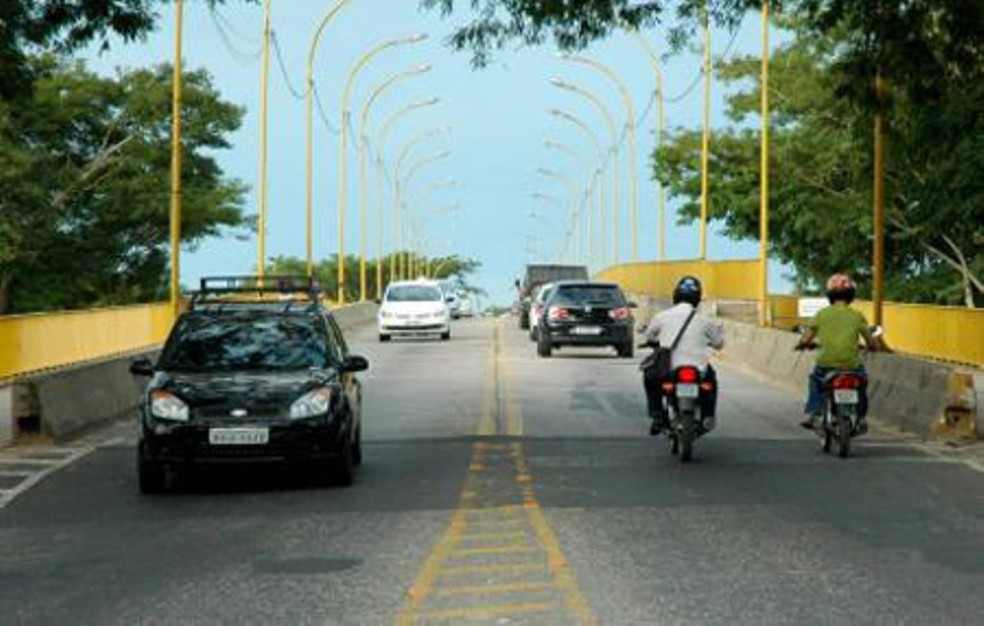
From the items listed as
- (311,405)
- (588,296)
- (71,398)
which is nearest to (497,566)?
(311,405)

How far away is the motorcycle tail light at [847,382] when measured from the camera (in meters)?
15.2

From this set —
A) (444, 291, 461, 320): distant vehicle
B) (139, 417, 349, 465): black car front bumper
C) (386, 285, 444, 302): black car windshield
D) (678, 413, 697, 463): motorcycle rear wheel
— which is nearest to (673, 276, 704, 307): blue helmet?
(678, 413, 697, 463): motorcycle rear wheel

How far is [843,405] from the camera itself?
1530cm

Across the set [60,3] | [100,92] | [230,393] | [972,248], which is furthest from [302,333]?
[100,92]

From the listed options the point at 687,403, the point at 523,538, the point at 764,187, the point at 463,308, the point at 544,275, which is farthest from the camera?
the point at 463,308

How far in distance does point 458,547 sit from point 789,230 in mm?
50205

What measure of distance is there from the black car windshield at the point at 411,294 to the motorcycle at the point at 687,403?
32.2 metres

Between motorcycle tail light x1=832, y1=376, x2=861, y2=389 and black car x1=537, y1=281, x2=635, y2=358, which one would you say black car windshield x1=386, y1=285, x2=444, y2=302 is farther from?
motorcycle tail light x1=832, y1=376, x2=861, y2=389

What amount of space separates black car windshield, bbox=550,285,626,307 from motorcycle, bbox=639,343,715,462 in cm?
2068

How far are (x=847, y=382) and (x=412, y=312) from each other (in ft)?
104

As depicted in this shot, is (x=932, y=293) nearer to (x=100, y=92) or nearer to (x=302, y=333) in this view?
(x=100, y=92)

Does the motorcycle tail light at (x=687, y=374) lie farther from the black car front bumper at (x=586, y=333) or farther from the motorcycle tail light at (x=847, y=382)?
the black car front bumper at (x=586, y=333)

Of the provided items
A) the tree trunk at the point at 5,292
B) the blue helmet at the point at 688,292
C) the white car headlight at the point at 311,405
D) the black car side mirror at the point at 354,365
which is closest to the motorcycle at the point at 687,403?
the blue helmet at the point at 688,292

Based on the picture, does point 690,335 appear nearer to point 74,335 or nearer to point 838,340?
point 838,340
